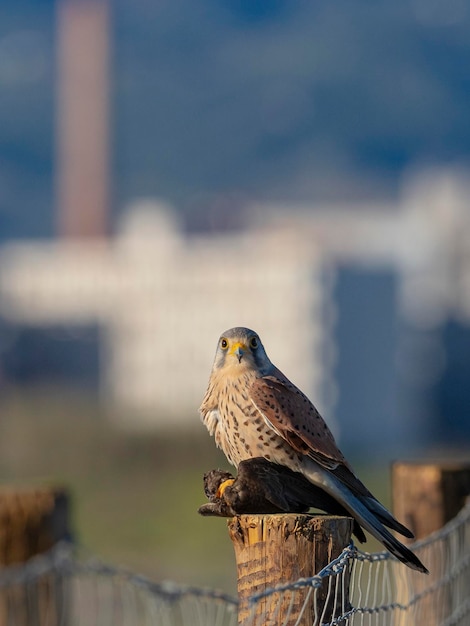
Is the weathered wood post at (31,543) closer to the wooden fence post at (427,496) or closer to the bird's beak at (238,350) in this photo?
the bird's beak at (238,350)

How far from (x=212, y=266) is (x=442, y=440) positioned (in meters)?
17.6

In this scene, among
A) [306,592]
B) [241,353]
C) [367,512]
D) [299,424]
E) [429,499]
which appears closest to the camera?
[306,592]

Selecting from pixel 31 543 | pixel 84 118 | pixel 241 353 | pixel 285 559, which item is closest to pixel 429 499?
pixel 241 353

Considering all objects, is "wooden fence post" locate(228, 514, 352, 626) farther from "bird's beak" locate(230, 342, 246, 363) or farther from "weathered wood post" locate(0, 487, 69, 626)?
"bird's beak" locate(230, 342, 246, 363)

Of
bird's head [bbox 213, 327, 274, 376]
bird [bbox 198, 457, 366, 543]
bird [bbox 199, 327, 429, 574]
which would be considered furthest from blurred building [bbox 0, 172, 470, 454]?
bird [bbox 198, 457, 366, 543]

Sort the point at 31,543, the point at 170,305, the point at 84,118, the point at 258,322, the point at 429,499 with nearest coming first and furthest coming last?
the point at 31,543 < the point at 429,499 < the point at 258,322 < the point at 170,305 < the point at 84,118

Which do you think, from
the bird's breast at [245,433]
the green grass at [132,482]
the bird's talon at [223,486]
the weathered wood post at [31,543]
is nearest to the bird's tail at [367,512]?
the bird's breast at [245,433]

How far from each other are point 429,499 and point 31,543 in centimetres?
149

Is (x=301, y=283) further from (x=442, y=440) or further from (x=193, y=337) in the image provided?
(x=442, y=440)

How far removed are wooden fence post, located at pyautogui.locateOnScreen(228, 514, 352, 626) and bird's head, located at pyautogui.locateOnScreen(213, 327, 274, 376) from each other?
1.29 m

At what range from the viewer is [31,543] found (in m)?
4.64

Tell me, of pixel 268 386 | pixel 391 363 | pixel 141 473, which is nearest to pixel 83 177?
pixel 391 363

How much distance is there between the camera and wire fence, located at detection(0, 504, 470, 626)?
11.3 ft

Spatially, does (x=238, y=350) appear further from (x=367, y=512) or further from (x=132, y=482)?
(x=132, y=482)
